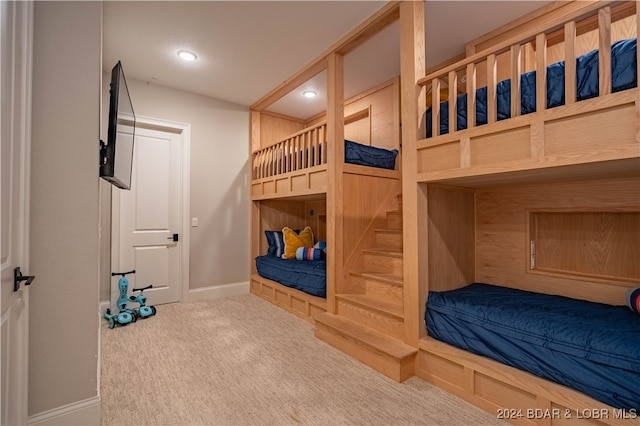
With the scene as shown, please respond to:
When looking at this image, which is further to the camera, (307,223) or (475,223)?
(307,223)

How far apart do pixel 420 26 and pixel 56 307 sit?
2934 mm

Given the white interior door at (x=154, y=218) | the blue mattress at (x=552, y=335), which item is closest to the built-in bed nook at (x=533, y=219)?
the blue mattress at (x=552, y=335)

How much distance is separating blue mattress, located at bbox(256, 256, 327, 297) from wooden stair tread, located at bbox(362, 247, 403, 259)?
54 cm

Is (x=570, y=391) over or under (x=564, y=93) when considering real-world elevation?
under

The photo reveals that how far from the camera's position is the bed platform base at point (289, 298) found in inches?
127

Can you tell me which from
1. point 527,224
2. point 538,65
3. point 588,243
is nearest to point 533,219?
point 527,224

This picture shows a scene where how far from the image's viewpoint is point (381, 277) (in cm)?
273

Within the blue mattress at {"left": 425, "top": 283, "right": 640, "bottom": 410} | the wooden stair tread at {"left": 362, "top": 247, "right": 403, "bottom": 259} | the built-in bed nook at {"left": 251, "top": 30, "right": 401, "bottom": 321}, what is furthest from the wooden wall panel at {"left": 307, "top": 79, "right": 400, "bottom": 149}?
the blue mattress at {"left": 425, "top": 283, "right": 640, "bottom": 410}

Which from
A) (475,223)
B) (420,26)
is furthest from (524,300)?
(420,26)

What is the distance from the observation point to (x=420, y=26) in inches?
89.2

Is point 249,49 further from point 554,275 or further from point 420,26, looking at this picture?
point 554,275

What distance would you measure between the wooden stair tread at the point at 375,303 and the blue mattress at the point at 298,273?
0.37 meters

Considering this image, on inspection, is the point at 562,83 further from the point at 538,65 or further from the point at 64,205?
the point at 64,205

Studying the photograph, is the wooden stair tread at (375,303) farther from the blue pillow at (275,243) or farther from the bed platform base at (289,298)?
the blue pillow at (275,243)
